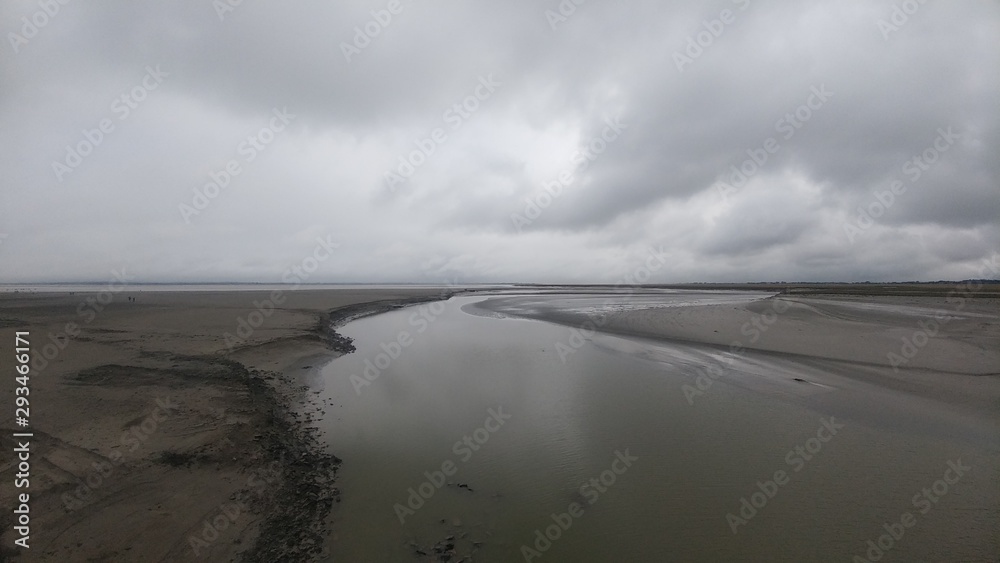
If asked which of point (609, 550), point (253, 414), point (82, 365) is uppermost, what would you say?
point (82, 365)

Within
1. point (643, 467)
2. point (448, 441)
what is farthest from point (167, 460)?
point (643, 467)

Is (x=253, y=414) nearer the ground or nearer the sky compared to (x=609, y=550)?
nearer the sky

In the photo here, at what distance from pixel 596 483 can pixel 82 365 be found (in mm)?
15576

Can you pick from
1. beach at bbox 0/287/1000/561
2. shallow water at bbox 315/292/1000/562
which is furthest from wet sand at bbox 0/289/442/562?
Answer: shallow water at bbox 315/292/1000/562

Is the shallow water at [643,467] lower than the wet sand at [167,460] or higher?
lower

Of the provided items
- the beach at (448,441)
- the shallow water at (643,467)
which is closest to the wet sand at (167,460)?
the beach at (448,441)

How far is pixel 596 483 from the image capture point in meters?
6.89

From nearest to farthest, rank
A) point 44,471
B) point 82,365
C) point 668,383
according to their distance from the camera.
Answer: point 44,471
point 82,365
point 668,383

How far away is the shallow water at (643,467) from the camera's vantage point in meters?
5.33

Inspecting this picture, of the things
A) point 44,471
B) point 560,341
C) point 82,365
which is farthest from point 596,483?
point 82,365

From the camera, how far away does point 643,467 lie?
7355mm

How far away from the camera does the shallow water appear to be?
17.5 ft

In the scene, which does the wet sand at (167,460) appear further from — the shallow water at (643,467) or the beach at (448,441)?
the shallow water at (643,467)

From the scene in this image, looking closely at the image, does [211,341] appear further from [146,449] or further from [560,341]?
[560,341]
